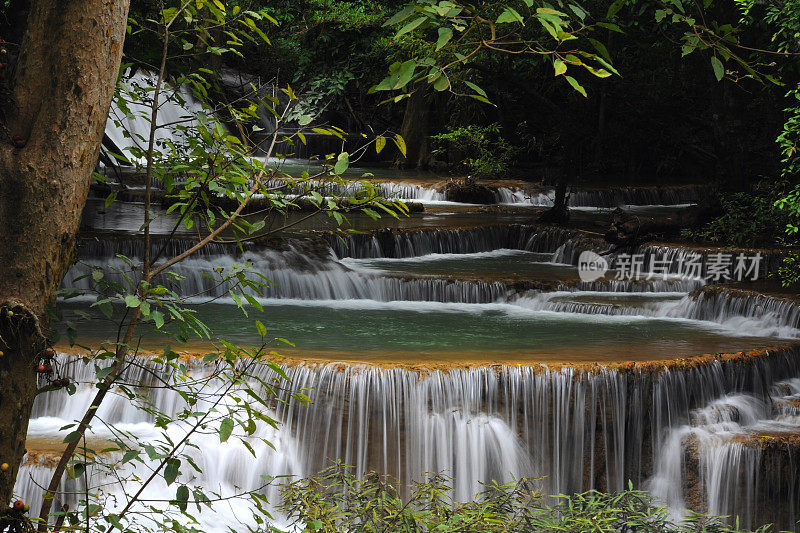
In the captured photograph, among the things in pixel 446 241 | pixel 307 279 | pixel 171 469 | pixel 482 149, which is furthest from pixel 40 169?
pixel 482 149

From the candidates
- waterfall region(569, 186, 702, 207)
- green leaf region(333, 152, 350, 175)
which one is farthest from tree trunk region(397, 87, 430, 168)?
green leaf region(333, 152, 350, 175)

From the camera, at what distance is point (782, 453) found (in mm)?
6176

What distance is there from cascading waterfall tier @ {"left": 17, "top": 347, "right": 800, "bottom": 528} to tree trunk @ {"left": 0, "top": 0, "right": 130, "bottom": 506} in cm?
475

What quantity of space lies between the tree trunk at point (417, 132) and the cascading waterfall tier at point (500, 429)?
47.3 feet

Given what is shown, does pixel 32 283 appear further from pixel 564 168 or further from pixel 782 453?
pixel 564 168

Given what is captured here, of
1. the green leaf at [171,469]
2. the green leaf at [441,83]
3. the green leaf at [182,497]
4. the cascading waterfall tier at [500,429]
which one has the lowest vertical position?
the cascading waterfall tier at [500,429]

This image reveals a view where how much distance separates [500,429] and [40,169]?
210 inches

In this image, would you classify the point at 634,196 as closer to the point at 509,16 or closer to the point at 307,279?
the point at 307,279

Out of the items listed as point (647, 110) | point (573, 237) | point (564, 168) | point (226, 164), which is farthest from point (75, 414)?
point (647, 110)

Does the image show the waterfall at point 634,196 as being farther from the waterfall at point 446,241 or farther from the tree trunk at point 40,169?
the tree trunk at point 40,169

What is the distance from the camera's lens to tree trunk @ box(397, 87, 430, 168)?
20.6m

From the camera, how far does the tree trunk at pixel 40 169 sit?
1.58 meters

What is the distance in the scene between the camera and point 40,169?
1608 mm

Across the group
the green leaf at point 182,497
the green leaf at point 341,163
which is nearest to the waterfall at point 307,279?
the green leaf at point 341,163
